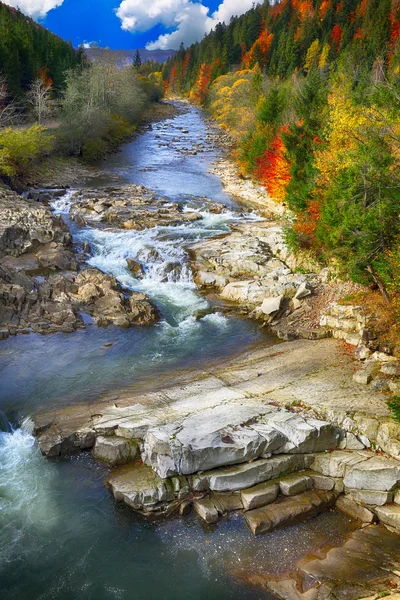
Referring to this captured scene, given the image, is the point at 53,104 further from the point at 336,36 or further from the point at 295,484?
the point at 336,36

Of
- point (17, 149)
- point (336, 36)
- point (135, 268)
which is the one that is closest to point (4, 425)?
point (135, 268)

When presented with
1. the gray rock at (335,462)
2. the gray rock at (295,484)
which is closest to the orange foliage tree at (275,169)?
the gray rock at (335,462)

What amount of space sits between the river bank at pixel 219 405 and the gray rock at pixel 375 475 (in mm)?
33

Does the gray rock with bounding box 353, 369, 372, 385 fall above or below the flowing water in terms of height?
above

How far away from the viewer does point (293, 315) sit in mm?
21219

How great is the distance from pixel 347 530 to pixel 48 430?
902 centimetres

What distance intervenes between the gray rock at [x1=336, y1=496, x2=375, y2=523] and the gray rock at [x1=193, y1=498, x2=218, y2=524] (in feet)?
A: 11.1

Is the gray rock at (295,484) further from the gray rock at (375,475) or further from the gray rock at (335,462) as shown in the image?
the gray rock at (375,475)

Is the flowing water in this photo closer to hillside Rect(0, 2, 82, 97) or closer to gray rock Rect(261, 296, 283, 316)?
gray rock Rect(261, 296, 283, 316)

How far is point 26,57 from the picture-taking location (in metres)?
63.1

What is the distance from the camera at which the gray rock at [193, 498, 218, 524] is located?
11.5 m

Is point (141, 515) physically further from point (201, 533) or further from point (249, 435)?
point (249, 435)

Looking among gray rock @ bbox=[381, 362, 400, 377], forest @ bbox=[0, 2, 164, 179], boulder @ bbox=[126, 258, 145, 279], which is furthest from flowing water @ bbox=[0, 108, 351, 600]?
forest @ bbox=[0, 2, 164, 179]

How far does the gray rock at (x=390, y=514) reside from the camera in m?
11.3
